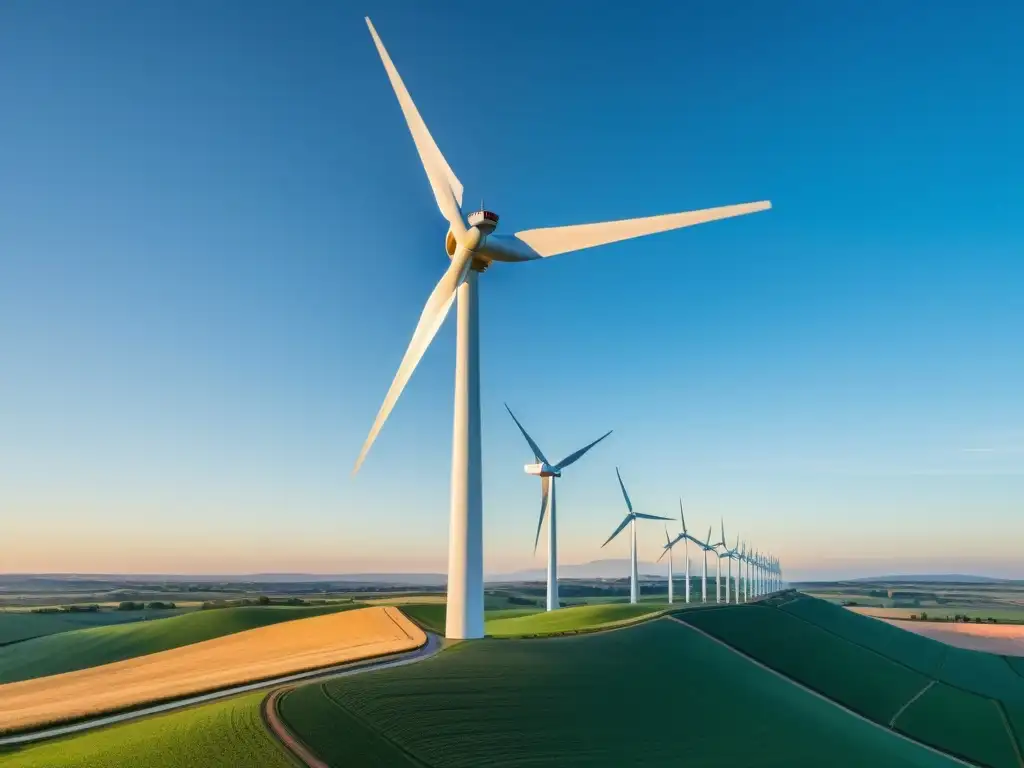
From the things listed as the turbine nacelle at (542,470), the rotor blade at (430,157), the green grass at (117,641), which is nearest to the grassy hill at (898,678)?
the turbine nacelle at (542,470)

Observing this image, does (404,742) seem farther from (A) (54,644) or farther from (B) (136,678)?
(A) (54,644)

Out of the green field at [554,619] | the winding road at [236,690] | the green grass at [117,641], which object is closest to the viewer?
the winding road at [236,690]

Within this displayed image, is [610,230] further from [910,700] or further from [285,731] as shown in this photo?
[910,700]

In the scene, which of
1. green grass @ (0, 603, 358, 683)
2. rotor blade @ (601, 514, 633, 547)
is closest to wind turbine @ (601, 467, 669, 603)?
rotor blade @ (601, 514, 633, 547)

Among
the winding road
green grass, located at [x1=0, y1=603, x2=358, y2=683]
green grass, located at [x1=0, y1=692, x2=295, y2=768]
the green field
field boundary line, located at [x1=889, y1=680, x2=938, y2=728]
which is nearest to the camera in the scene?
green grass, located at [x1=0, y1=692, x2=295, y2=768]

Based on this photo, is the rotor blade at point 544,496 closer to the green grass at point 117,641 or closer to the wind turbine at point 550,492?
the wind turbine at point 550,492

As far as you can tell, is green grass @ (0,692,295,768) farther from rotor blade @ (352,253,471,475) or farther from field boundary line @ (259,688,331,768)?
rotor blade @ (352,253,471,475)

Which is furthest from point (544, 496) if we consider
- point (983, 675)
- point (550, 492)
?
point (983, 675)
